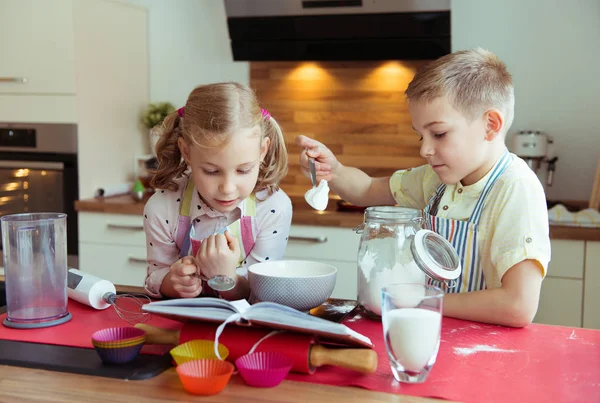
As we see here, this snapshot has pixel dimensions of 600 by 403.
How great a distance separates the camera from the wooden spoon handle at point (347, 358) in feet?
3.24

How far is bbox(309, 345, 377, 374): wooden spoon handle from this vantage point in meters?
0.99

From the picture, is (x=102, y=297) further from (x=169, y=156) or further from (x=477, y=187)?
(x=477, y=187)

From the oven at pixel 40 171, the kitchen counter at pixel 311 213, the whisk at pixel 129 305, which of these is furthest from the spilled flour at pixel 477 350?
the oven at pixel 40 171

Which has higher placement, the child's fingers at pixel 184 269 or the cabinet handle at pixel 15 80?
the cabinet handle at pixel 15 80

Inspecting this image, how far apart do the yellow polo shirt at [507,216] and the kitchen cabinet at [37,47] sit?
2.07 meters

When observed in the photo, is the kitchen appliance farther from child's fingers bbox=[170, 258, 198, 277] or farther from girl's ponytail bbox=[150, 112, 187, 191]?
girl's ponytail bbox=[150, 112, 187, 191]

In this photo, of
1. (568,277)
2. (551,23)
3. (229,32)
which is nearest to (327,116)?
(229,32)

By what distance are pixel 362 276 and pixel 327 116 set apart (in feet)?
6.48

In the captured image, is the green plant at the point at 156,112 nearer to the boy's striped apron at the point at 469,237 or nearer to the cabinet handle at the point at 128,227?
the cabinet handle at the point at 128,227

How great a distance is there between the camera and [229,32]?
303cm

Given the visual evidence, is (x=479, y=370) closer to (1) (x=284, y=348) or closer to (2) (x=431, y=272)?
(2) (x=431, y=272)

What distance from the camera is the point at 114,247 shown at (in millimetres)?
2980

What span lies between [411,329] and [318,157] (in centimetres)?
74

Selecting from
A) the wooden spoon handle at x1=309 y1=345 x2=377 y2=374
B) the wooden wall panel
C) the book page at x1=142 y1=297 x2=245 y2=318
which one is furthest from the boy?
the wooden wall panel
